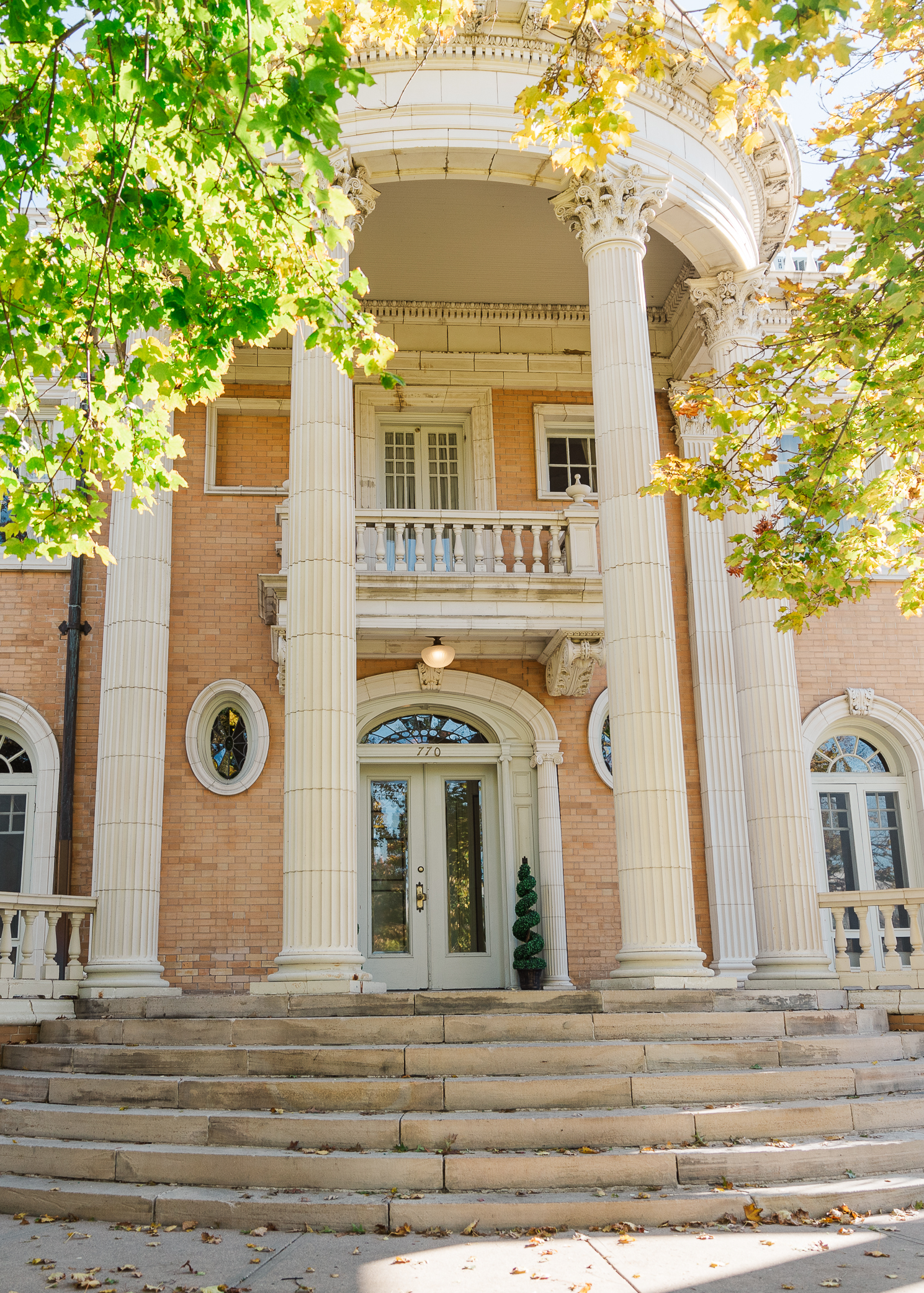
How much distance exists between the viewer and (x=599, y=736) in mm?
15125

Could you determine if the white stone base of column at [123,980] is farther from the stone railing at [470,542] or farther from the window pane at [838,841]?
the window pane at [838,841]

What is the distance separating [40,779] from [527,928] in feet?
20.9

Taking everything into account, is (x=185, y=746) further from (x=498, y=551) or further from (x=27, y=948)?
(x=498, y=551)

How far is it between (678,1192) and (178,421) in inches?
473

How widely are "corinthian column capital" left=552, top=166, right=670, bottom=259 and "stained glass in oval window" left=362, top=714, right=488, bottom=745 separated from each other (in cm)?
642

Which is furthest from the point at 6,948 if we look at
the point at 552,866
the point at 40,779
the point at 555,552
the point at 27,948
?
the point at 555,552

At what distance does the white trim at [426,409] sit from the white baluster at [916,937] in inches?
299

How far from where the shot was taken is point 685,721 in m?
15.6

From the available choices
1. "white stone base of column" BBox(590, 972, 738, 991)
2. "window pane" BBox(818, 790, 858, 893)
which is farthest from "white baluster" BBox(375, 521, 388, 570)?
"window pane" BBox(818, 790, 858, 893)

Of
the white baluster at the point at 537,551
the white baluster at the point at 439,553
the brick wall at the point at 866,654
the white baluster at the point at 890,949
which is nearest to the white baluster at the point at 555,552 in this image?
the white baluster at the point at 537,551

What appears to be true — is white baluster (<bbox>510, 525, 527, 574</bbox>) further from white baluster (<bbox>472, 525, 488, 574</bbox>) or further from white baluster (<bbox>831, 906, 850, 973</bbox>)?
white baluster (<bbox>831, 906, 850, 973</bbox>)

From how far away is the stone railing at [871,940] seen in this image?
11273 mm

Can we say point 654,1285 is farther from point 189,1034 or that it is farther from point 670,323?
point 670,323

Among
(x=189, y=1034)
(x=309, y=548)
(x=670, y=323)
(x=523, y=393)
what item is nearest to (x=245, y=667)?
(x=309, y=548)
